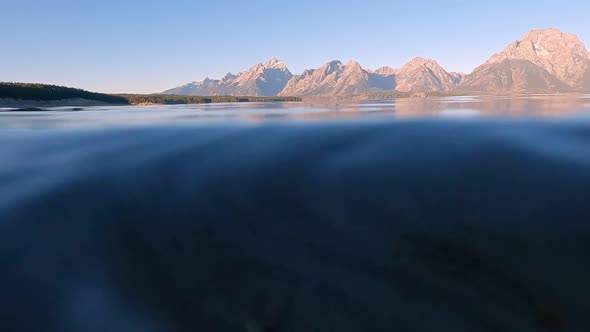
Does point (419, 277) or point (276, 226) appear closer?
point (419, 277)

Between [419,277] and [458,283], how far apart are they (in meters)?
0.84

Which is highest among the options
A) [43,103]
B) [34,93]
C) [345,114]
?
[34,93]

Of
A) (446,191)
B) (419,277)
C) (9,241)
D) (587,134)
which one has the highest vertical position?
(587,134)

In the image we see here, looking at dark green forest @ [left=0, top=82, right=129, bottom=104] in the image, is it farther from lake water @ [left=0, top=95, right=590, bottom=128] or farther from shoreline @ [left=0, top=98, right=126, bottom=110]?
lake water @ [left=0, top=95, right=590, bottom=128]

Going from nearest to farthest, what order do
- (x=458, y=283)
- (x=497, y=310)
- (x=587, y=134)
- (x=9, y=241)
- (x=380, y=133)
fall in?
(x=497, y=310)
(x=458, y=283)
(x=9, y=241)
(x=587, y=134)
(x=380, y=133)

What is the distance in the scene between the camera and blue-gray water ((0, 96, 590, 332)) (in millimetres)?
6770

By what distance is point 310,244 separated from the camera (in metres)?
8.36

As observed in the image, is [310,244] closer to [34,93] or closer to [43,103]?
[43,103]

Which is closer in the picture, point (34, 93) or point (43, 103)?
point (43, 103)

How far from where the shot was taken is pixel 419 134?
16.9 meters

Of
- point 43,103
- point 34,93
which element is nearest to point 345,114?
point 43,103

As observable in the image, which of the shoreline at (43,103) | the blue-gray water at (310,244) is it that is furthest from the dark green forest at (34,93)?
the blue-gray water at (310,244)

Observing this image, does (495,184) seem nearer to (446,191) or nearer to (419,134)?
(446,191)

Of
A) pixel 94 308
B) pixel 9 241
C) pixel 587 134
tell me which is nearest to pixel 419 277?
pixel 94 308
